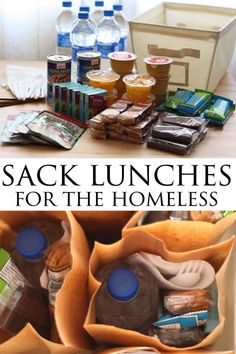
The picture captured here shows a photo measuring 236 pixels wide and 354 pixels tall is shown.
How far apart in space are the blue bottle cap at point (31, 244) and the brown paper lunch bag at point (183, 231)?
149mm

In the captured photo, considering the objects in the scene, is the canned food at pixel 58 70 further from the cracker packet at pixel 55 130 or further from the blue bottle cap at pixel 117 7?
the blue bottle cap at pixel 117 7

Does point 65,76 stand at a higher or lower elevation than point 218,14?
lower

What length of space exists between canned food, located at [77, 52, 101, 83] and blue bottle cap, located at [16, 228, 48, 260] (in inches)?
15.2

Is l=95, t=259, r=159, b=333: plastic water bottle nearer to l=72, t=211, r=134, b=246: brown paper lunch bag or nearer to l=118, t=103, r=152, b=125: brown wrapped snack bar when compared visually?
l=72, t=211, r=134, b=246: brown paper lunch bag

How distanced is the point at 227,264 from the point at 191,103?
35 centimetres

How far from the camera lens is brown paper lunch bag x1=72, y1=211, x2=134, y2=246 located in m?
0.94

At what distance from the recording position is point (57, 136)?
A: 0.92 metres

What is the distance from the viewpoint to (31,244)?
842 mm

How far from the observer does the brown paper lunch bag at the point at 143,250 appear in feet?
2.63

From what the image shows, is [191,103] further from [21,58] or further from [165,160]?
[21,58]

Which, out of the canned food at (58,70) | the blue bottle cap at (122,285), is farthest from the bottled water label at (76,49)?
the blue bottle cap at (122,285)

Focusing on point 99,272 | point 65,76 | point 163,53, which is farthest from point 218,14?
point 99,272

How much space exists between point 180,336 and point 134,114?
414 mm

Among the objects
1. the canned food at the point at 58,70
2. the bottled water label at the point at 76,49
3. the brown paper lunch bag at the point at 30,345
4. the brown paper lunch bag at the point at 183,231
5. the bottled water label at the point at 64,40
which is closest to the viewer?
the brown paper lunch bag at the point at 30,345
